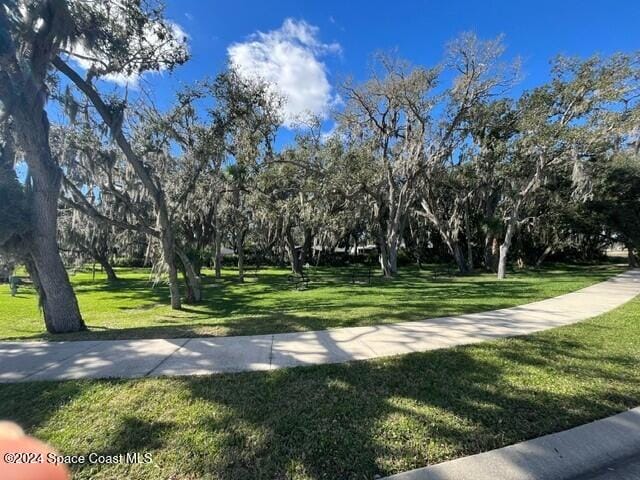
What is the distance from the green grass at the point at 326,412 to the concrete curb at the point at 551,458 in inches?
3.8

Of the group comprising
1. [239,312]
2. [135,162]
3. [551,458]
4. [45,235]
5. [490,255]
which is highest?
[135,162]

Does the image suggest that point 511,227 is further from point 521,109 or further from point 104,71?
point 104,71

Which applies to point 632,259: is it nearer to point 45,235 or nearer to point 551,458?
point 551,458

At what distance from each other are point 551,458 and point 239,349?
3.29m

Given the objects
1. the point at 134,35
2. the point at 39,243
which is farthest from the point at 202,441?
the point at 134,35

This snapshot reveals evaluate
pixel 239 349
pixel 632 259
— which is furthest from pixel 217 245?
pixel 632 259

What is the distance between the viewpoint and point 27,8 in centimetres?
524

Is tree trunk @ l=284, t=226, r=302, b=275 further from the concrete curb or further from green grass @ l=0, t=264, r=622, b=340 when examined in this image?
the concrete curb

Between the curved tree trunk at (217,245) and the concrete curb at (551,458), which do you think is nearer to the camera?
the concrete curb at (551,458)

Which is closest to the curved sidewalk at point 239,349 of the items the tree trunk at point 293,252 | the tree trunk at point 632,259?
the tree trunk at point 293,252

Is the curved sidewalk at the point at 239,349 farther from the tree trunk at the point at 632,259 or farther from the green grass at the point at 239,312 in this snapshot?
the tree trunk at the point at 632,259

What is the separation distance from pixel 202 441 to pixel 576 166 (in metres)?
15.8

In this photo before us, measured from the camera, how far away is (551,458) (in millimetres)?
2086

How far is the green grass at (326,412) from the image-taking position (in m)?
2.09
